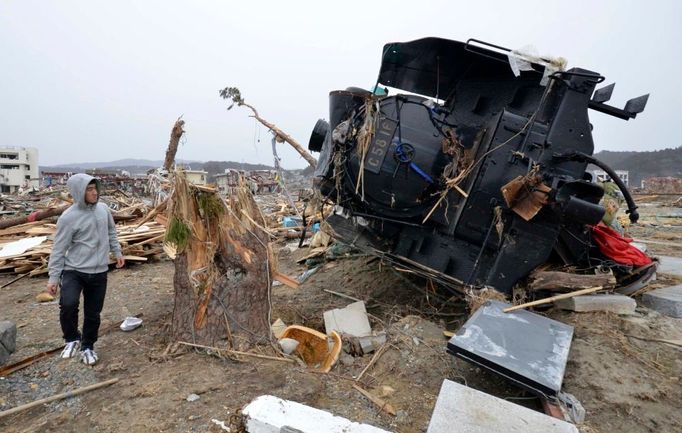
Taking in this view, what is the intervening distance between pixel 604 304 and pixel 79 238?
5605 millimetres

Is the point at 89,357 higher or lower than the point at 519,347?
lower

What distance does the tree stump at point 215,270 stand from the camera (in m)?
3.88

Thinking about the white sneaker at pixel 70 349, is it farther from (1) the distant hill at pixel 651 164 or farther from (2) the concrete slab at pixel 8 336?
(1) the distant hill at pixel 651 164

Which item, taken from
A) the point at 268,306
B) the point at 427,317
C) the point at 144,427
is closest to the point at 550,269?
the point at 427,317

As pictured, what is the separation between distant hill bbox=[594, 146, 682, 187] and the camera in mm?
55662

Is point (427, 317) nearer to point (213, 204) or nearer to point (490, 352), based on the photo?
point (490, 352)

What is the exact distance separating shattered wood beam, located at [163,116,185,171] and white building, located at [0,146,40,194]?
217ft

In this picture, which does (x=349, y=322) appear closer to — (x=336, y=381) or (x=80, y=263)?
(x=336, y=381)

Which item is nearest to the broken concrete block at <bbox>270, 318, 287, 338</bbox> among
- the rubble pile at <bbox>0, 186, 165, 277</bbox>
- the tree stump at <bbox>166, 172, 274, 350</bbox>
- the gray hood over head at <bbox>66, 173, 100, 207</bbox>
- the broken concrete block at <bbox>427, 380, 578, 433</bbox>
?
the tree stump at <bbox>166, 172, 274, 350</bbox>

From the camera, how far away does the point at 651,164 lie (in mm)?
59125

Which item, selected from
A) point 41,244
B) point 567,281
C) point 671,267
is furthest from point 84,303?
point 671,267

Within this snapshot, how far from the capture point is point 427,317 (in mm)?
5500

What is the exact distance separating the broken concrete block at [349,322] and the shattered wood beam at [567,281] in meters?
2.09

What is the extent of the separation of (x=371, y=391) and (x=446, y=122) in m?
3.57
